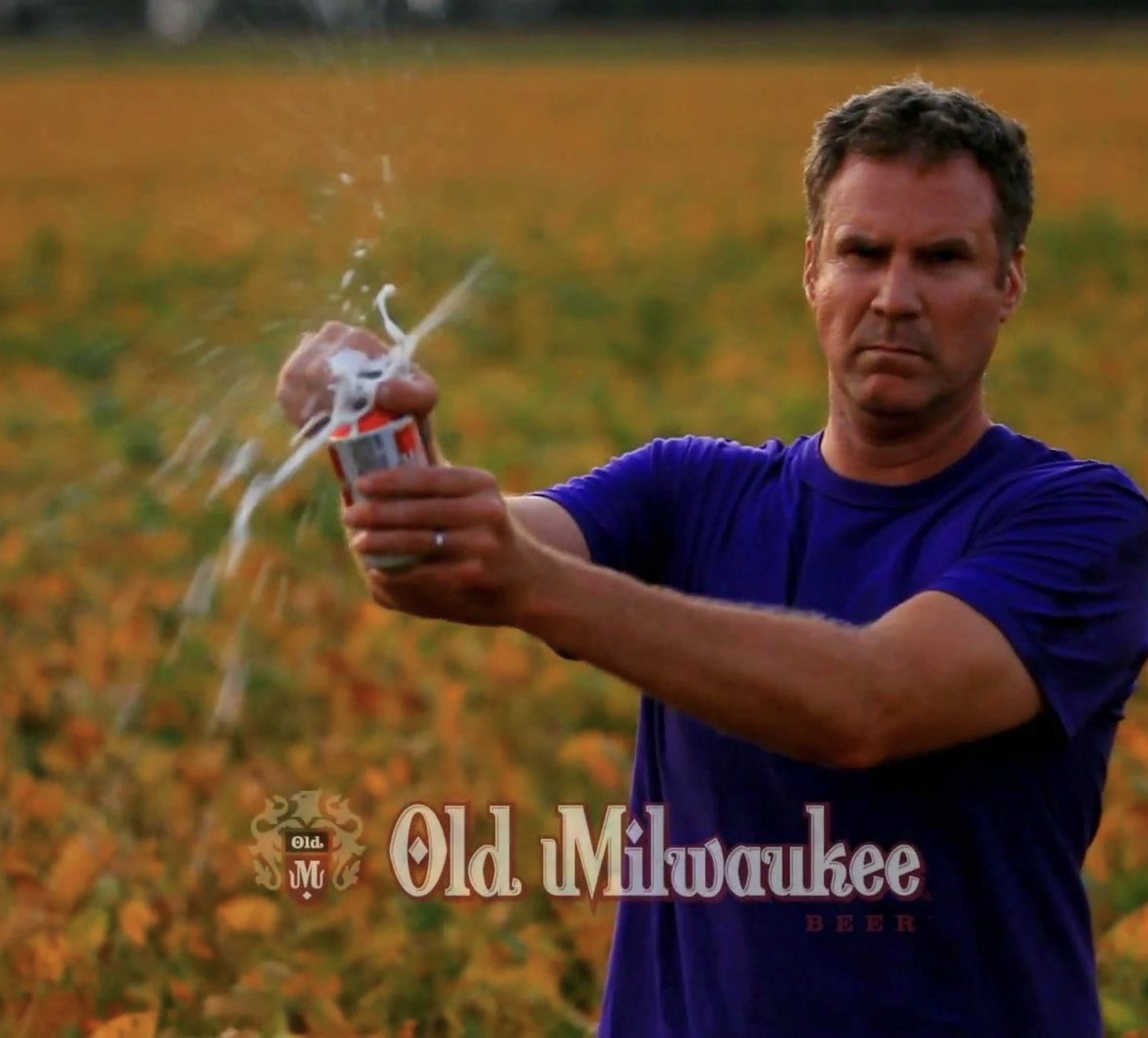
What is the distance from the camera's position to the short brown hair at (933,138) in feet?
8.19

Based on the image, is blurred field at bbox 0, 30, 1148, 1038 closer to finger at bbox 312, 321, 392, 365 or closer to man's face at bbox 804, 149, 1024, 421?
finger at bbox 312, 321, 392, 365

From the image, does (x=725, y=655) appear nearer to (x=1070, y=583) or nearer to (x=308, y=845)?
(x=1070, y=583)

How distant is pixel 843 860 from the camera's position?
247 cm

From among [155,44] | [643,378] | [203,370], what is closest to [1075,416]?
[643,378]

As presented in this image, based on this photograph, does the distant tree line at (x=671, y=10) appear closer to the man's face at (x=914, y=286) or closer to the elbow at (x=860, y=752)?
the man's face at (x=914, y=286)

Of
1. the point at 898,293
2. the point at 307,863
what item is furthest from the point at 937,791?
the point at 307,863

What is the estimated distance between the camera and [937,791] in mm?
2410

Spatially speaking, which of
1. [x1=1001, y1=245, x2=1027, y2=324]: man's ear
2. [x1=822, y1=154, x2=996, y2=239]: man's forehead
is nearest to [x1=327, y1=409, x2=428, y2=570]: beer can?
[x1=822, y1=154, x2=996, y2=239]: man's forehead

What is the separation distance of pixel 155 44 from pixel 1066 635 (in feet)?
213

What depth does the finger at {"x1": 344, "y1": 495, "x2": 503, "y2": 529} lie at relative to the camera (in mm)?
2027

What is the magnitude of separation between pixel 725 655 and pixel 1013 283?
66 centimetres

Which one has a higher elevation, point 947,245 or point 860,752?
point 947,245

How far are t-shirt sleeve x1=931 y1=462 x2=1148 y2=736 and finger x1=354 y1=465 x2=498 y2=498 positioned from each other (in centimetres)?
54

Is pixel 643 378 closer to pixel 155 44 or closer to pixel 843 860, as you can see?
pixel 843 860
